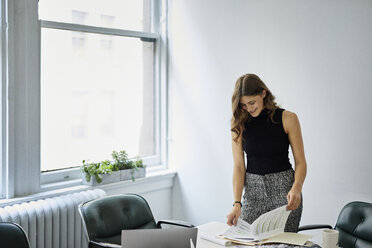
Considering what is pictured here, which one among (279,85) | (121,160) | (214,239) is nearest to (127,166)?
(121,160)

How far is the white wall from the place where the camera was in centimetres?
309

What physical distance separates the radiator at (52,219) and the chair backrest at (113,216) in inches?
17.2

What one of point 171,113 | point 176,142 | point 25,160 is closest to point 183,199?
point 176,142

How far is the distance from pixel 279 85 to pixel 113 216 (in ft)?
5.14

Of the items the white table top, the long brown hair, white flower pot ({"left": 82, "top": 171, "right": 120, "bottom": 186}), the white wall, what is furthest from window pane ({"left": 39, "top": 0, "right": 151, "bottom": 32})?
the white table top

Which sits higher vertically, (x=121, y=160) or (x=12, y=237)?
(x=121, y=160)

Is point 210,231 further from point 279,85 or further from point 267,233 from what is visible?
point 279,85

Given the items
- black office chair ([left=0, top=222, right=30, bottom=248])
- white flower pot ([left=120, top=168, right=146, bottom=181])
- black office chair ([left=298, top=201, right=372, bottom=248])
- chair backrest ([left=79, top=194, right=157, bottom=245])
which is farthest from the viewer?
white flower pot ([left=120, top=168, right=146, bottom=181])

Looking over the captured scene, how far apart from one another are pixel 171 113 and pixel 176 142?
29 cm

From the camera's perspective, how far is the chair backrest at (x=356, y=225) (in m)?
2.75

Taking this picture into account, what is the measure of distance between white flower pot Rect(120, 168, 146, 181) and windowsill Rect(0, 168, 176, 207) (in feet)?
0.12

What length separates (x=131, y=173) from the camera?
3969mm

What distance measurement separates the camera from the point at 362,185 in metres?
3.07

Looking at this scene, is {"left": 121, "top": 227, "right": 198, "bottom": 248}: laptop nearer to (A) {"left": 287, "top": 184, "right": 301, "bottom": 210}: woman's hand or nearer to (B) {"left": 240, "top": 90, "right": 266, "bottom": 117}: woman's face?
(A) {"left": 287, "top": 184, "right": 301, "bottom": 210}: woman's hand
